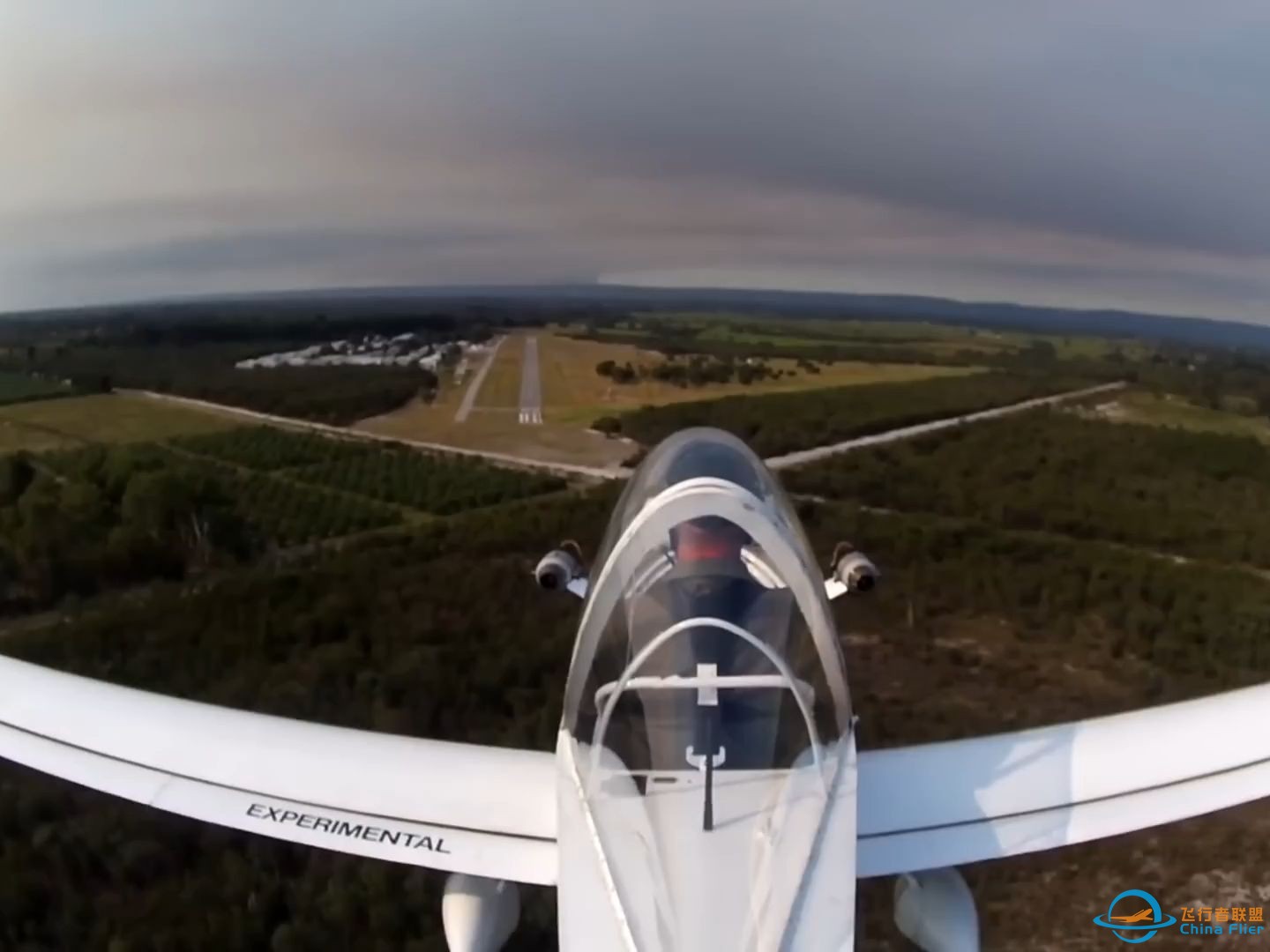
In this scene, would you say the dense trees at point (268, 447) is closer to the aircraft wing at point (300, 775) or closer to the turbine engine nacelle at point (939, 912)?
the aircraft wing at point (300, 775)

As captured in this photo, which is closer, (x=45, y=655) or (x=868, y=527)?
(x=45, y=655)

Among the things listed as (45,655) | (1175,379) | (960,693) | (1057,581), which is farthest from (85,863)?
(1175,379)

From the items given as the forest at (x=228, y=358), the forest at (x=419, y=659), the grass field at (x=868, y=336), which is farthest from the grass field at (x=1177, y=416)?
the forest at (x=228, y=358)

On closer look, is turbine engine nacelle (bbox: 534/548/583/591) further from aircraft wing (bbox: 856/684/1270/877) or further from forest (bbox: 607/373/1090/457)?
forest (bbox: 607/373/1090/457)

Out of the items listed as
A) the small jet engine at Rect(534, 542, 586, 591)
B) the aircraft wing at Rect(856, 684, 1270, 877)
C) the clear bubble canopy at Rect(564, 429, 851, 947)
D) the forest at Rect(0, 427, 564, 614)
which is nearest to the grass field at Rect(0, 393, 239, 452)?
the forest at Rect(0, 427, 564, 614)

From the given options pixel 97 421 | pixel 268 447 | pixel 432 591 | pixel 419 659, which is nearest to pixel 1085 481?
pixel 432 591

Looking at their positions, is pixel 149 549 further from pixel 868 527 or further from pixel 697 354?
pixel 697 354
